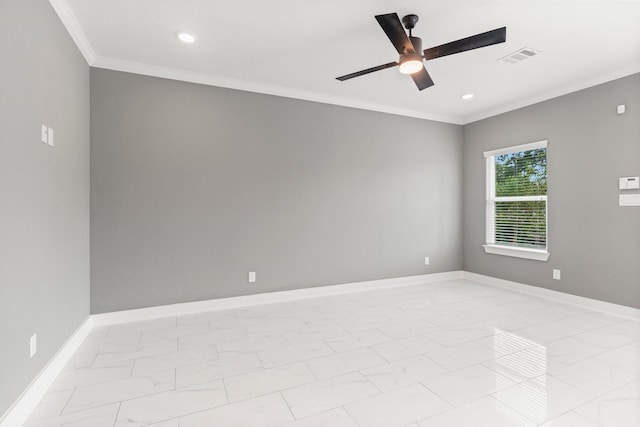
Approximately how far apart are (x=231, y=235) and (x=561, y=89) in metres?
4.48

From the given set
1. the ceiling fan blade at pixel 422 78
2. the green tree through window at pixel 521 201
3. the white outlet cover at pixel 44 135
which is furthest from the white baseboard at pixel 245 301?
the ceiling fan blade at pixel 422 78

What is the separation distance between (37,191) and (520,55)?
4177mm

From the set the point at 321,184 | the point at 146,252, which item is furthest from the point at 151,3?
the point at 321,184

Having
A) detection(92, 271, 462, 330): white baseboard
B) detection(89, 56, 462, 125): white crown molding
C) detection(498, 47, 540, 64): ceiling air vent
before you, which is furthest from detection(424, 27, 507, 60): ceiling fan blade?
detection(92, 271, 462, 330): white baseboard

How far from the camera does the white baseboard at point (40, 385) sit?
1.67 metres

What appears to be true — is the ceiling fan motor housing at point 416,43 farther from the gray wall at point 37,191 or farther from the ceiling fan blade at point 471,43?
the gray wall at point 37,191

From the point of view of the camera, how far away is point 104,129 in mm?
3221

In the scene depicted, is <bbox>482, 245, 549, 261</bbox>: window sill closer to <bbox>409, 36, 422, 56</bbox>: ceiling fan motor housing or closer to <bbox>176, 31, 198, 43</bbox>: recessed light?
<bbox>409, 36, 422, 56</bbox>: ceiling fan motor housing

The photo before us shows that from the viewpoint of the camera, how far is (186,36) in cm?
279

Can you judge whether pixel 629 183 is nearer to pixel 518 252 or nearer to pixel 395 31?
pixel 518 252

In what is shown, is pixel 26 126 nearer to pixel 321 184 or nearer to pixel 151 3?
pixel 151 3

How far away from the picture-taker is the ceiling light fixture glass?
8.02 ft

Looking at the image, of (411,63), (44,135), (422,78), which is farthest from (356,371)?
(44,135)

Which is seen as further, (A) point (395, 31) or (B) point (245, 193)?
(B) point (245, 193)
